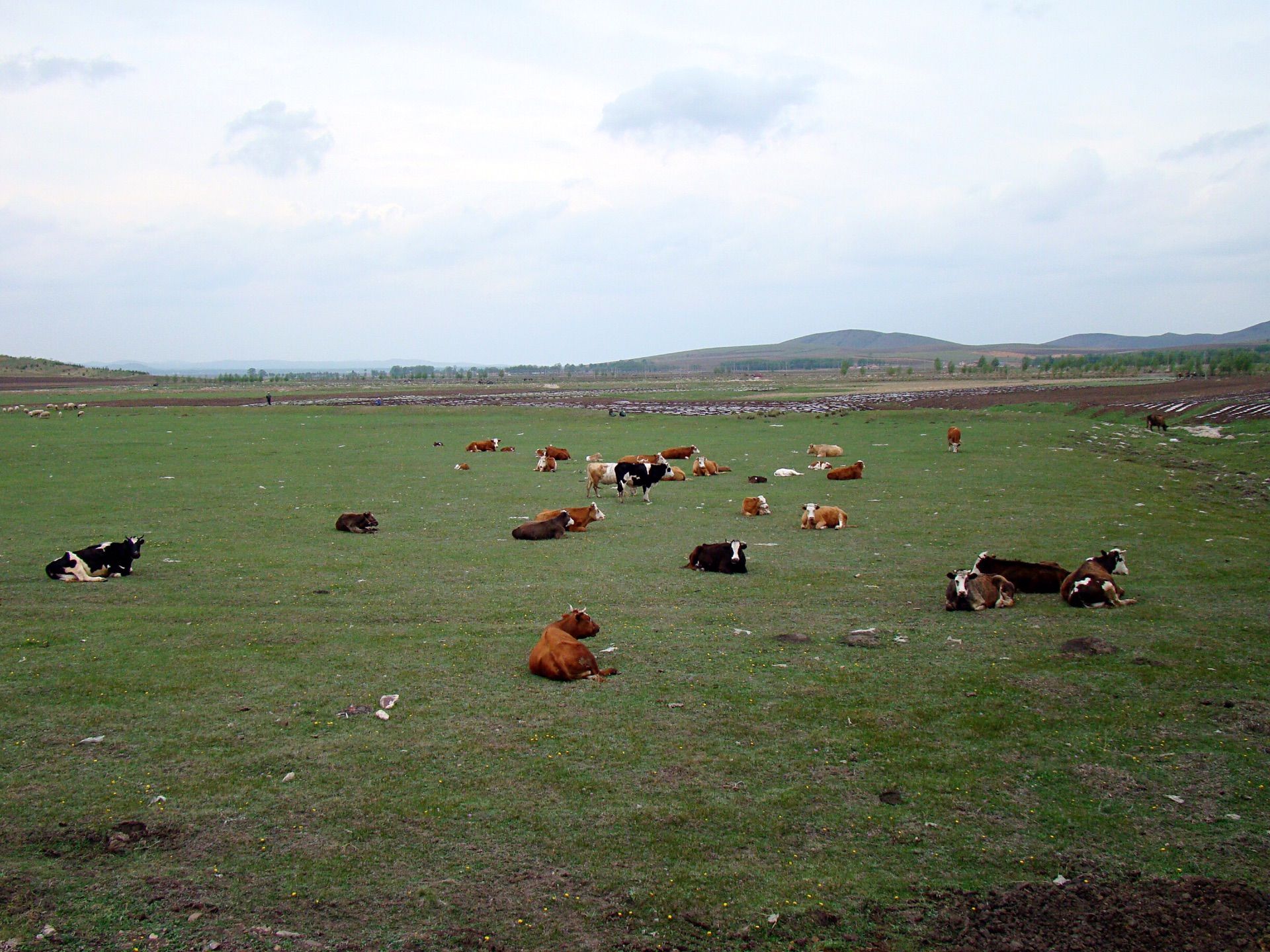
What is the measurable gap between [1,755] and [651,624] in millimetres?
6692

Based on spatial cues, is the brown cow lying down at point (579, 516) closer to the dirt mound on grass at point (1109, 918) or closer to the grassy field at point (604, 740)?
the grassy field at point (604, 740)

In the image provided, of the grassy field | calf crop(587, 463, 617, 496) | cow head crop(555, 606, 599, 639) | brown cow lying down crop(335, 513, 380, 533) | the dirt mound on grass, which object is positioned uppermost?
calf crop(587, 463, 617, 496)

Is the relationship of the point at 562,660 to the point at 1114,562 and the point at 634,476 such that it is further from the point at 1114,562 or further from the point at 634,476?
the point at 634,476

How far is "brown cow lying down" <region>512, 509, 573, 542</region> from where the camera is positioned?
1659cm

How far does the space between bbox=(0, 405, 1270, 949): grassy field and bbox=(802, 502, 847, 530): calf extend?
1.14m

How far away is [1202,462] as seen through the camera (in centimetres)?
2925

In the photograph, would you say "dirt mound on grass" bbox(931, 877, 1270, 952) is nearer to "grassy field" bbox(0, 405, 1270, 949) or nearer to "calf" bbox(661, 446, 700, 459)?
"grassy field" bbox(0, 405, 1270, 949)

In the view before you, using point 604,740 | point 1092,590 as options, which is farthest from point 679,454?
point 604,740

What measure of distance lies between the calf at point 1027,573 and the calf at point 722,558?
141 inches

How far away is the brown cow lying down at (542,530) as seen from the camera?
16594 millimetres

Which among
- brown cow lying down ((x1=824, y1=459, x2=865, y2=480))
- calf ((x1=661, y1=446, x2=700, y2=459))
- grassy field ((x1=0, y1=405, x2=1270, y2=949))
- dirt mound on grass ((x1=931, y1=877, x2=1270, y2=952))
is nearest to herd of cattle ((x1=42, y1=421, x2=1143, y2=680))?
grassy field ((x1=0, y1=405, x2=1270, y2=949))

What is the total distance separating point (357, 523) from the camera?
17.2 m

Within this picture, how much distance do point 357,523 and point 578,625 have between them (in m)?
8.92

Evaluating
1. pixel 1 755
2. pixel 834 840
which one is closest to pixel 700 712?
pixel 834 840
